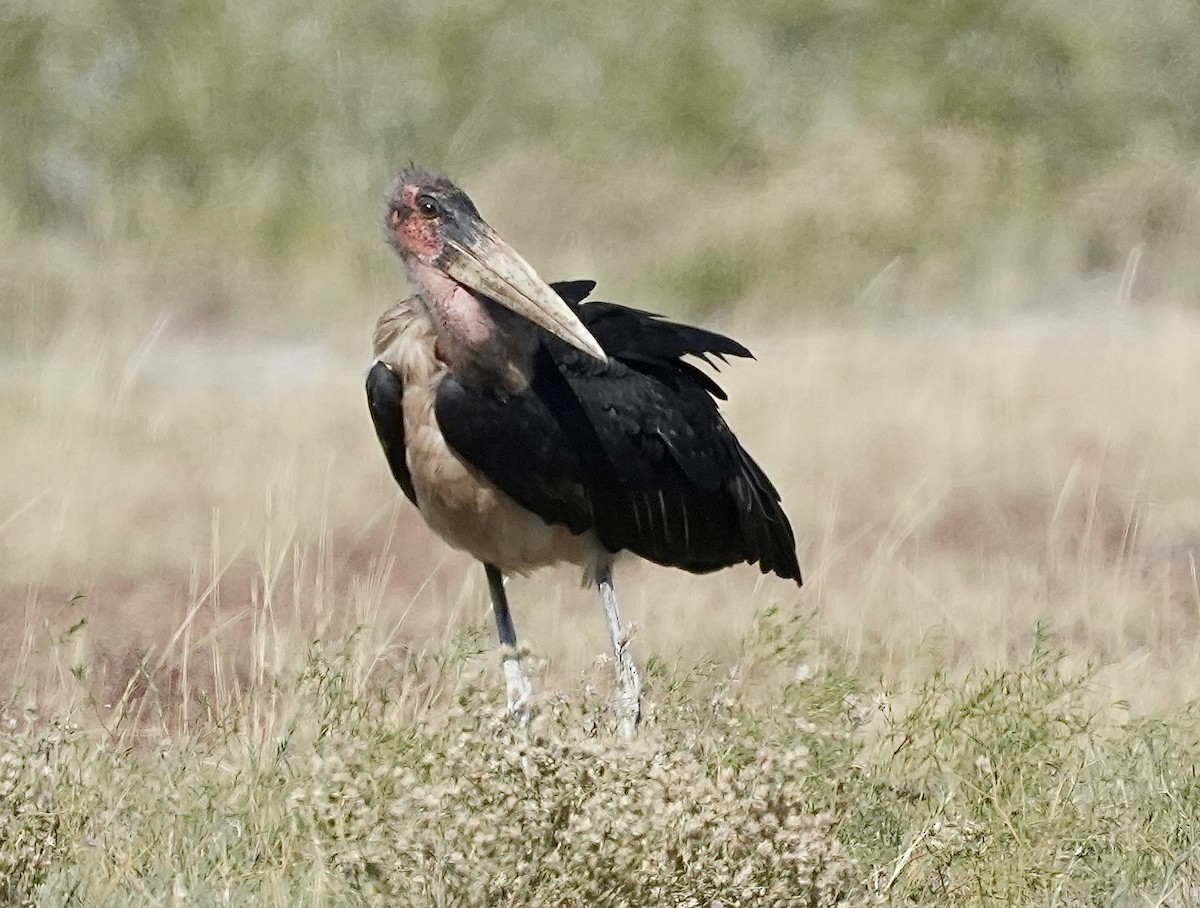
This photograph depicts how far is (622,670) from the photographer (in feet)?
16.6

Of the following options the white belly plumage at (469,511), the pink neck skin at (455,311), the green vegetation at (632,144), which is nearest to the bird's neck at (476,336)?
the pink neck skin at (455,311)

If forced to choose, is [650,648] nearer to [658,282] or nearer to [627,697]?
[627,697]

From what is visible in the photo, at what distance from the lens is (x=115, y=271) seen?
12352mm

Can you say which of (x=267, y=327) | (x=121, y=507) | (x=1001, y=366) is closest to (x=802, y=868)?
(x=121, y=507)

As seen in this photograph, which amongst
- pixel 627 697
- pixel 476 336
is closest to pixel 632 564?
pixel 476 336

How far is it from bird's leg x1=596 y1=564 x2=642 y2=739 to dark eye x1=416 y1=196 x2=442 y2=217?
3.16ft

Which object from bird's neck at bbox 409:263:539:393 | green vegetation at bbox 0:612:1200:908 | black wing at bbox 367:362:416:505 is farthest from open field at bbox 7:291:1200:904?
bird's neck at bbox 409:263:539:393

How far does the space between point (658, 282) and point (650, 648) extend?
20.7ft

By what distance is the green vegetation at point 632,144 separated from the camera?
12641 mm

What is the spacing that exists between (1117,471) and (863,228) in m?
4.80

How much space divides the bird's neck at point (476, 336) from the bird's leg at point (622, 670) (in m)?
0.61

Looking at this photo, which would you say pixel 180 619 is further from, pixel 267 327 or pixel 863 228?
pixel 863 228

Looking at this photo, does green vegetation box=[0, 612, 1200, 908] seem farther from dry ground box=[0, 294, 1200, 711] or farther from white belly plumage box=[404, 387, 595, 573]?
white belly plumage box=[404, 387, 595, 573]

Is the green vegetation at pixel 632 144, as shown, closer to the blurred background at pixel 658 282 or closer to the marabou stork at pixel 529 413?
the blurred background at pixel 658 282
